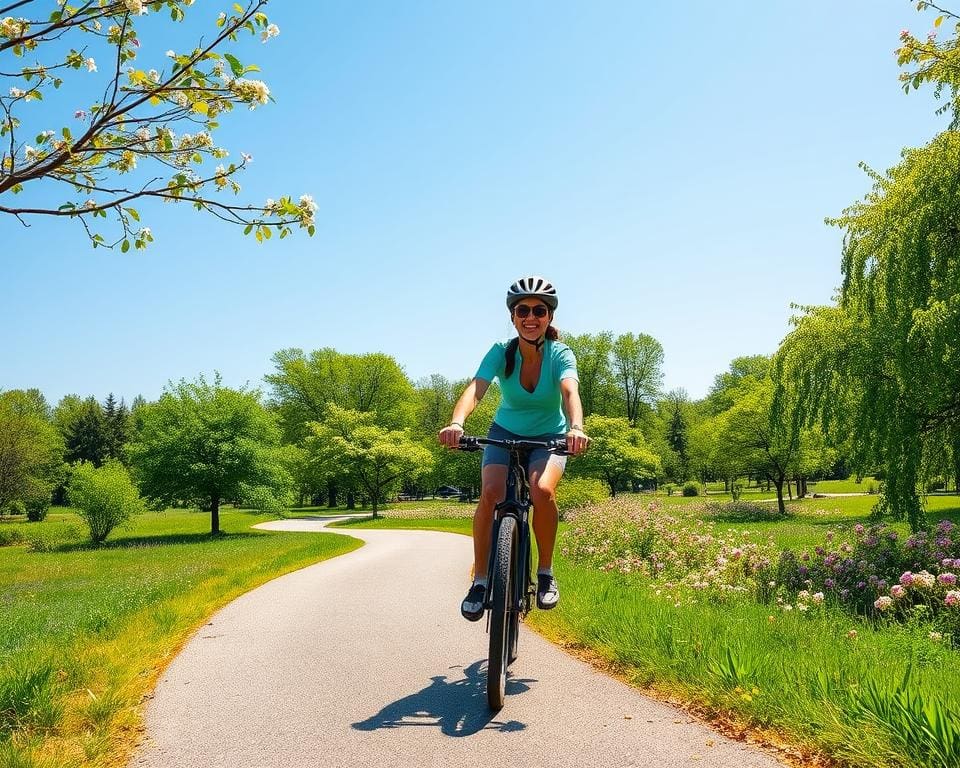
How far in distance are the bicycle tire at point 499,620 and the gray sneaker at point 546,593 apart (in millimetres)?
449

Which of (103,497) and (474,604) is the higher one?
(474,604)

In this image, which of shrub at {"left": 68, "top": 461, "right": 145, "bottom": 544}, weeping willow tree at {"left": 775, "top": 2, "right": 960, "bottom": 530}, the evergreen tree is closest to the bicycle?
weeping willow tree at {"left": 775, "top": 2, "right": 960, "bottom": 530}

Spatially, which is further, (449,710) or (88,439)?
(88,439)

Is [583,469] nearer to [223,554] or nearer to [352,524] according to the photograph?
[352,524]

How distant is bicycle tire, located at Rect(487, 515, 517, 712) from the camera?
137 inches

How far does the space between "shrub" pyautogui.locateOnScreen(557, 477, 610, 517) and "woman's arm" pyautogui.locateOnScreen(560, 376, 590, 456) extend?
66.9 ft

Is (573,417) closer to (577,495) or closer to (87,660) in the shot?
(87,660)

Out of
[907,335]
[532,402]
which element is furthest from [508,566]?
[907,335]

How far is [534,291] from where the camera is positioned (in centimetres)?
441

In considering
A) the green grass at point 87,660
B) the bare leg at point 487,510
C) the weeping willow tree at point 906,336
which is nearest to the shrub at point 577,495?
the green grass at point 87,660

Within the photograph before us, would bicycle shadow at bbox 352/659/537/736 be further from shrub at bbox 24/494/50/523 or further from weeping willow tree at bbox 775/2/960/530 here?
shrub at bbox 24/494/50/523

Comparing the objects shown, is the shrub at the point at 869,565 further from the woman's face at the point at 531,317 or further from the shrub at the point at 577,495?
the shrub at the point at 577,495

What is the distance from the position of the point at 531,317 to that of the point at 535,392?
517mm

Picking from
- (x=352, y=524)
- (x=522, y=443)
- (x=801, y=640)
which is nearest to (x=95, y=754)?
(x=522, y=443)
